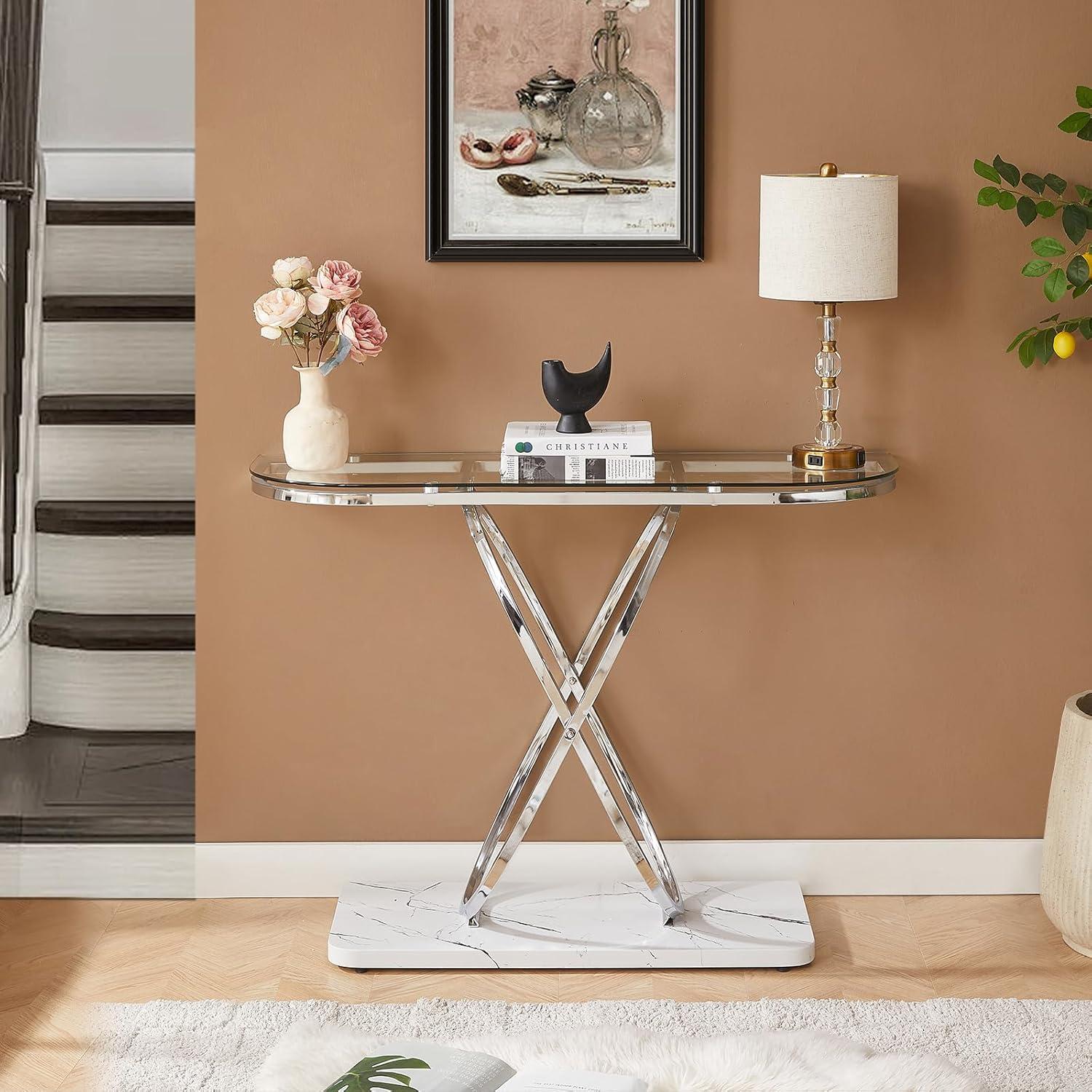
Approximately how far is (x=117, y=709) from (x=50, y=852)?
35 cm

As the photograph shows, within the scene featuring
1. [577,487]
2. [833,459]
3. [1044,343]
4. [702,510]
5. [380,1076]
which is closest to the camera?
[380,1076]

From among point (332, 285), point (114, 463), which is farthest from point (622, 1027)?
point (114, 463)

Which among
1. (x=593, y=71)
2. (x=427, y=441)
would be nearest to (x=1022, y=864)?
(x=427, y=441)

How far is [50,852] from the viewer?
3047 millimetres

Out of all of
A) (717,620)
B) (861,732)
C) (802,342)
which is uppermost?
(802,342)

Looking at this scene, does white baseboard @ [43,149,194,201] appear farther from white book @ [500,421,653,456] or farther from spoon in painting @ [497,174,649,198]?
white book @ [500,421,653,456]

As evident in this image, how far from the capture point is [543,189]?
9.23 ft

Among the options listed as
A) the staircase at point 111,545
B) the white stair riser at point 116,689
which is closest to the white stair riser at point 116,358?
the staircase at point 111,545

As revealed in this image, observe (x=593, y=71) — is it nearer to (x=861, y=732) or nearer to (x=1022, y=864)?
(x=861, y=732)

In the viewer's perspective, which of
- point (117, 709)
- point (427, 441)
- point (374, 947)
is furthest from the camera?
point (117, 709)

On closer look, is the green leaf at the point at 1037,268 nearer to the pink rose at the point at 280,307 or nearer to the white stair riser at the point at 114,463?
the pink rose at the point at 280,307

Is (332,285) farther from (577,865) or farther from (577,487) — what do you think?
(577,865)

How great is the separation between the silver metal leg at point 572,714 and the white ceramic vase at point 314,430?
0.29 m

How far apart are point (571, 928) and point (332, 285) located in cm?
138
